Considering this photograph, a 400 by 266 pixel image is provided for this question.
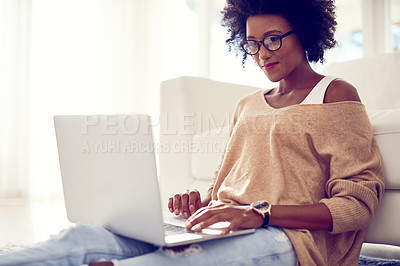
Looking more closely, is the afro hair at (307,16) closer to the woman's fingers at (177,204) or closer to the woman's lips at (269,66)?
the woman's lips at (269,66)

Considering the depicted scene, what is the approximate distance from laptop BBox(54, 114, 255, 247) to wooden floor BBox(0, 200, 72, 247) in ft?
3.19

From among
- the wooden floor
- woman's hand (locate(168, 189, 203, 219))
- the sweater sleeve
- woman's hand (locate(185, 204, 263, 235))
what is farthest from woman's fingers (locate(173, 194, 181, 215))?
the wooden floor

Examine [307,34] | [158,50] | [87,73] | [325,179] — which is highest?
[158,50]

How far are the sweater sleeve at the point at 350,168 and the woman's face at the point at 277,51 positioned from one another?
0.19 m

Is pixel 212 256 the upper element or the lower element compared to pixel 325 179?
lower

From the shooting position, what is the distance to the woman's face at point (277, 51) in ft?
3.63

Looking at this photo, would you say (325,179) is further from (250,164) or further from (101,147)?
(101,147)

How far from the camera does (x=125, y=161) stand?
75 cm

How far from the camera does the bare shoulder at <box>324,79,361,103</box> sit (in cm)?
101

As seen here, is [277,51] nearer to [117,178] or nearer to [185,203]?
[185,203]

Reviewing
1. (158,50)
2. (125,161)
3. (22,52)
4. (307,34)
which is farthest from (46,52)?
(125,161)

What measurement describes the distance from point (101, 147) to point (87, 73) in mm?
2954

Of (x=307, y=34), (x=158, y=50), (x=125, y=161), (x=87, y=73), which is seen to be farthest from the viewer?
(x=158, y=50)

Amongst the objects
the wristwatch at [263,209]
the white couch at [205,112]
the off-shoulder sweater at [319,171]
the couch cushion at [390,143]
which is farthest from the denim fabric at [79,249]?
the white couch at [205,112]
